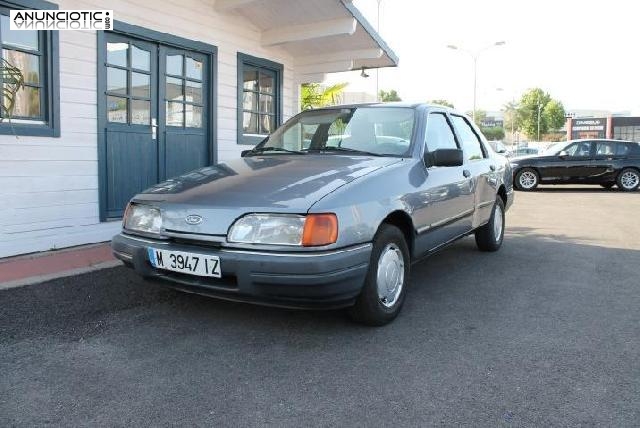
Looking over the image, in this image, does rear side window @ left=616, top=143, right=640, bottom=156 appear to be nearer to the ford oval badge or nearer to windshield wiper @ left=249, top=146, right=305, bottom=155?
windshield wiper @ left=249, top=146, right=305, bottom=155

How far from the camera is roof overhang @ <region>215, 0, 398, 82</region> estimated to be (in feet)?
24.7

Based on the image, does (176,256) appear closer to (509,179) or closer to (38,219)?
(38,219)

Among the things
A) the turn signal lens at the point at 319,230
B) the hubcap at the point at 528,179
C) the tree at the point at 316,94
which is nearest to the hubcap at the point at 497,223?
the turn signal lens at the point at 319,230

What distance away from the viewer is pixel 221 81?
307 inches

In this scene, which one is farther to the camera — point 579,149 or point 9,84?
point 579,149

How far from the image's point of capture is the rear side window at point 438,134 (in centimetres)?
455

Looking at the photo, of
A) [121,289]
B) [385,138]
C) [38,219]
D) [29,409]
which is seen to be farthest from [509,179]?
[29,409]

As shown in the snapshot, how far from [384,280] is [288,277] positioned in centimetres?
84

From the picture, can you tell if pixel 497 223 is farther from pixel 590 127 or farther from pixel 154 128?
pixel 590 127

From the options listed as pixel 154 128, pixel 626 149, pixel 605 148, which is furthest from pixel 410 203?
pixel 626 149

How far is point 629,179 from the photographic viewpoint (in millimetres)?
16125

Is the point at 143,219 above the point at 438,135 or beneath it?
beneath

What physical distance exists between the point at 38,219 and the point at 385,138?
141 inches

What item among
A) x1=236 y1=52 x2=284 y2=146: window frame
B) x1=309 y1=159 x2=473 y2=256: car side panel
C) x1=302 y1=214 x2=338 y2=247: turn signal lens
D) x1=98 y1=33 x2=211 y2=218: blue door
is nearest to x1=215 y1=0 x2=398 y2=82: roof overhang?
x1=236 y1=52 x2=284 y2=146: window frame
